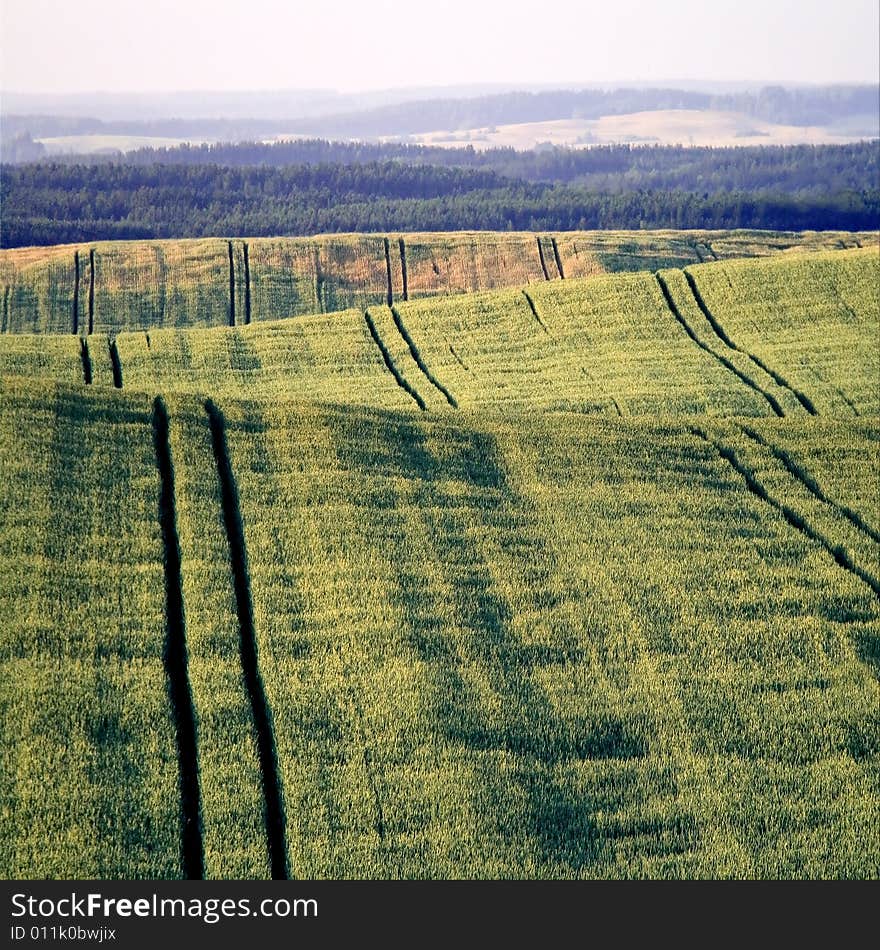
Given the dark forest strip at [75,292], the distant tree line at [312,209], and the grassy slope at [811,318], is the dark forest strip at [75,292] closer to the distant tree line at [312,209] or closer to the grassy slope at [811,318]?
the distant tree line at [312,209]

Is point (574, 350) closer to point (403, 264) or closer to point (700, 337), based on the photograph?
point (700, 337)

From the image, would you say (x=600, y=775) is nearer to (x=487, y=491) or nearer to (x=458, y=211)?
(x=487, y=491)

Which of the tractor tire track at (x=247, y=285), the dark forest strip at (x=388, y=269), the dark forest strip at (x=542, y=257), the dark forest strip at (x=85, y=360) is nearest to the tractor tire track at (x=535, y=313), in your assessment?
the dark forest strip at (x=542, y=257)

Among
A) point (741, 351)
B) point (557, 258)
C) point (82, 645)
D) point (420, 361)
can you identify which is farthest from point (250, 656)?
point (557, 258)

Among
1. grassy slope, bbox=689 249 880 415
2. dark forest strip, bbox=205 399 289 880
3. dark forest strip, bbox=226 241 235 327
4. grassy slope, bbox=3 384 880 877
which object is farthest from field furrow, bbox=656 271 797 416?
dark forest strip, bbox=226 241 235 327

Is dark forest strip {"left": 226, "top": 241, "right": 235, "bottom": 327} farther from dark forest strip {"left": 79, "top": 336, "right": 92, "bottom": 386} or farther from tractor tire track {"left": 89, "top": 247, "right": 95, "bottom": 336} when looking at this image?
dark forest strip {"left": 79, "top": 336, "right": 92, "bottom": 386}
